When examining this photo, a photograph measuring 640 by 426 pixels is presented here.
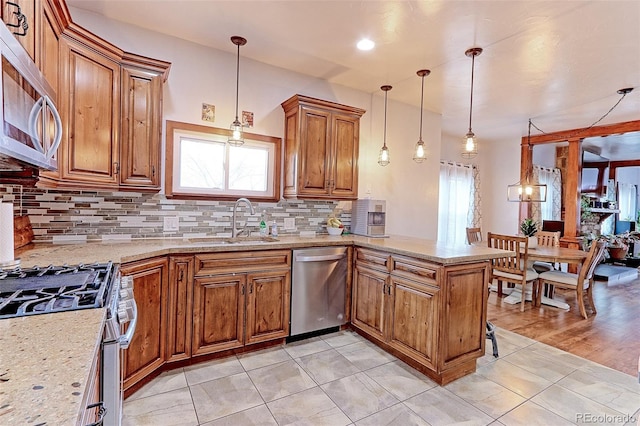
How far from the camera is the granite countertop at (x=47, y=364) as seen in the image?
1.68 feet

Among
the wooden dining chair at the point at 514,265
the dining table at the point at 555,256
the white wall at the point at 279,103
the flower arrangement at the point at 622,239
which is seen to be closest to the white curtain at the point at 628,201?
the flower arrangement at the point at 622,239

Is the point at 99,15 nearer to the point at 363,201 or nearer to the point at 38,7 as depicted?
the point at 38,7

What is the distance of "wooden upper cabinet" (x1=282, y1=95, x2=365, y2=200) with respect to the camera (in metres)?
3.19

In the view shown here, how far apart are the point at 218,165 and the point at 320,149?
1026mm

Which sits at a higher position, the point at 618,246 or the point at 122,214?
the point at 122,214

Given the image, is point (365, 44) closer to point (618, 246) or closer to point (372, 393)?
point (372, 393)

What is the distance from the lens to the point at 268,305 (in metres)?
2.74

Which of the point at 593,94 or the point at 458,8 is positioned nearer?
the point at 458,8

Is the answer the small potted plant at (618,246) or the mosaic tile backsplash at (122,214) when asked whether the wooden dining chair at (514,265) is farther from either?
the small potted plant at (618,246)

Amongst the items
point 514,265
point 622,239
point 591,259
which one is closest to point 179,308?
point 514,265

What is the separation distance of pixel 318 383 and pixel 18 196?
2.51 meters

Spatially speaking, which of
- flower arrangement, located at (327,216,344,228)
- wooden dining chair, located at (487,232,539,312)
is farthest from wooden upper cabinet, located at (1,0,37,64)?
wooden dining chair, located at (487,232,539,312)

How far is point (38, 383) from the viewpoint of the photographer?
1.96 feet

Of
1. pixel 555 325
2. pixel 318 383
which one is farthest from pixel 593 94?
pixel 318 383
